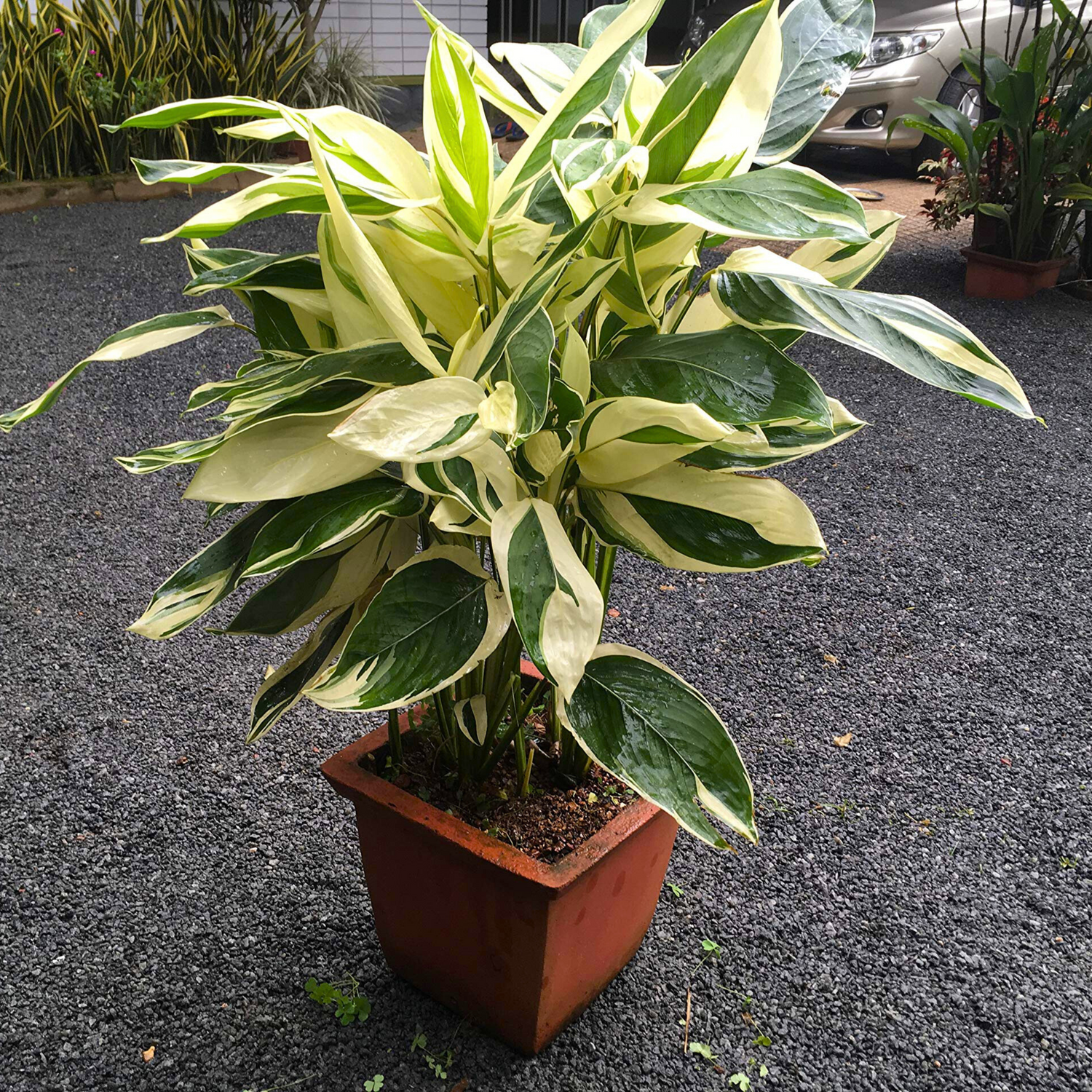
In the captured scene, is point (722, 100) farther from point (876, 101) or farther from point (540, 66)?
point (876, 101)

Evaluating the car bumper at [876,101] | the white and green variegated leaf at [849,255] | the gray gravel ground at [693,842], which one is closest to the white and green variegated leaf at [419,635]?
the white and green variegated leaf at [849,255]

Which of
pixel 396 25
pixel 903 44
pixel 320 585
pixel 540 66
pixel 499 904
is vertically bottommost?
pixel 499 904

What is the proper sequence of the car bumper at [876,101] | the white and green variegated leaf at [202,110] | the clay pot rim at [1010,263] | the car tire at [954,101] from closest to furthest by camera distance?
the white and green variegated leaf at [202,110], the clay pot rim at [1010,263], the car bumper at [876,101], the car tire at [954,101]

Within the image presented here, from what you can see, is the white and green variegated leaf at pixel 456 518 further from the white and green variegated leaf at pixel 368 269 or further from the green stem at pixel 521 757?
the green stem at pixel 521 757

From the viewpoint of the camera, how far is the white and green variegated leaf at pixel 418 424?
633 mm

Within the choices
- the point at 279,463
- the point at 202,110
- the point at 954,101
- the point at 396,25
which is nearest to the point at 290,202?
the point at 202,110

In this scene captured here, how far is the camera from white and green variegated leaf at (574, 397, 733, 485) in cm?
71

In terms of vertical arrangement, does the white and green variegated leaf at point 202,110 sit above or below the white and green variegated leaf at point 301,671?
above

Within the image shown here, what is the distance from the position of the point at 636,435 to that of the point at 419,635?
0.81ft

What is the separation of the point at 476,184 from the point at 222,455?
0.96ft

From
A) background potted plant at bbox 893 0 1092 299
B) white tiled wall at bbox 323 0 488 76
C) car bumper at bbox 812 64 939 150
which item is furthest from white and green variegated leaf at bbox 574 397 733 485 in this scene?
white tiled wall at bbox 323 0 488 76

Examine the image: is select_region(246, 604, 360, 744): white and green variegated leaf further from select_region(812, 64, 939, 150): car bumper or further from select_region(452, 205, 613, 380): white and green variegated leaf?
select_region(812, 64, 939, 150): car bumper

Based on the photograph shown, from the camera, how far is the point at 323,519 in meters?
0.81

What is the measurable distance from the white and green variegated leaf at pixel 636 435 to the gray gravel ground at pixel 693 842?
0.78 m
